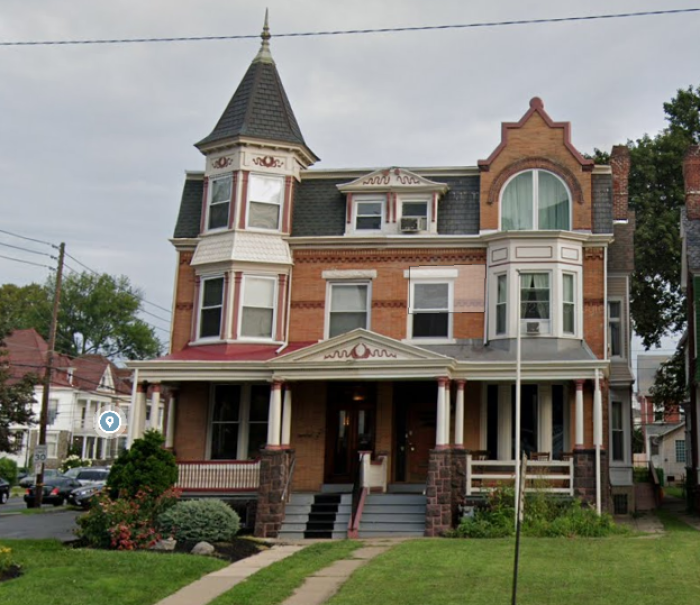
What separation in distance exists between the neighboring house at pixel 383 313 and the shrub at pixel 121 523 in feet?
11.9

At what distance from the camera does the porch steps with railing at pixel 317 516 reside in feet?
73.4

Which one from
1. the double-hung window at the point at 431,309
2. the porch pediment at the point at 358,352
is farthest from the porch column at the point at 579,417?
the double-hung window at the point at 431,309

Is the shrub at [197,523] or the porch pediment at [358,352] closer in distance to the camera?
the shrub at [197,523]

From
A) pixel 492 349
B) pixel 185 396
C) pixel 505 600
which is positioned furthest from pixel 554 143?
pixel 505 600

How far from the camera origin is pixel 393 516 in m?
22.9

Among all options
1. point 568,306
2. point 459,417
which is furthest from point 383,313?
point 568,306

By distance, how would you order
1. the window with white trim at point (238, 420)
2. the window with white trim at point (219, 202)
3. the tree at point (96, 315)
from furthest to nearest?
the tree at point (96, 315)
the window with white trim at point (219, 202)
the window with white trim at point (238, 420)

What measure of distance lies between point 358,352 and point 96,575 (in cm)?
1006

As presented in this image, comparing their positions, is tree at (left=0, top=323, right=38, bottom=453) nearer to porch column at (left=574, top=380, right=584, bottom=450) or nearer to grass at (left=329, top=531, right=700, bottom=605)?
porch column at (left=574, top=380, right=584, bottom=450)

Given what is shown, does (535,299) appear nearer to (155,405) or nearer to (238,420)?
(238,420)

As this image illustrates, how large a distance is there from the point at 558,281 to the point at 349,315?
19.4 feet

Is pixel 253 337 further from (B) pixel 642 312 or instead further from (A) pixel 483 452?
(B) pixel 642 312

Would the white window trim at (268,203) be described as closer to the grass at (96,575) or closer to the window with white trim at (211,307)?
the window with white trim at (211,307)

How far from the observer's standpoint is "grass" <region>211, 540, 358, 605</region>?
13664 millimetres
